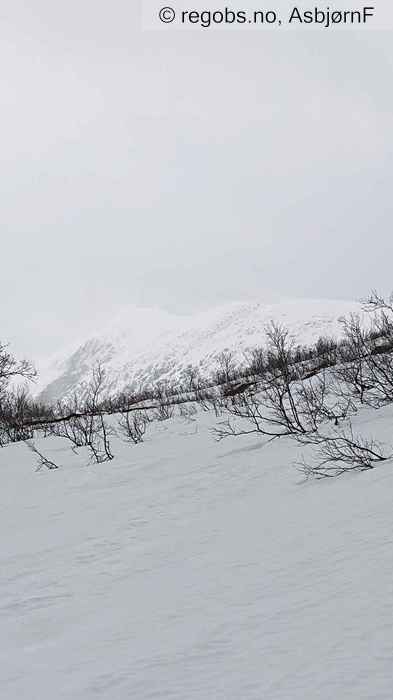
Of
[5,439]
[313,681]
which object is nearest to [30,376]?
[5,439]

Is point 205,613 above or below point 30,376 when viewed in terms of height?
below

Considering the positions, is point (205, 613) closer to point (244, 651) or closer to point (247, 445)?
point (244, 651)

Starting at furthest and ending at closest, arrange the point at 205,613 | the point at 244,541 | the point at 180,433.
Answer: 1. the point at 180,433
2. the point at 244,541
3. the point at 205,613

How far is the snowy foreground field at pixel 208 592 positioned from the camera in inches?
60.6

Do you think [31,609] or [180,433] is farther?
[180,433]

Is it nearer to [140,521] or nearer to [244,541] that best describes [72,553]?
[140,521]

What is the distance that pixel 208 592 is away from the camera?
236 cm

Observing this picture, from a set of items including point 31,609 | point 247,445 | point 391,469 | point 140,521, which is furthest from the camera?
point 247,445

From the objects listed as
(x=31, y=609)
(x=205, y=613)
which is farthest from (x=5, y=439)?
(x=205, y=613)

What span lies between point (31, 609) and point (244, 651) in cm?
145

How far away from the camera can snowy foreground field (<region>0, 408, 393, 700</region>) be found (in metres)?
1.54

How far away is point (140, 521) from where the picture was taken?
166 inches

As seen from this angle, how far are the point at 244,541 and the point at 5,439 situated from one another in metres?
12.3

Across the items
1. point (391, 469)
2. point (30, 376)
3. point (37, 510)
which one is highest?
point (30, 376)
